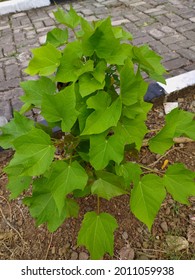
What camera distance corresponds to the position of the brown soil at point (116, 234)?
1874 millimetres

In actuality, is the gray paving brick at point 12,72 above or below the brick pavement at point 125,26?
below

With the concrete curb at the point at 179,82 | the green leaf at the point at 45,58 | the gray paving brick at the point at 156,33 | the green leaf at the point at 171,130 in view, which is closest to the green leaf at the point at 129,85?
the green leaf at the point at 171,130

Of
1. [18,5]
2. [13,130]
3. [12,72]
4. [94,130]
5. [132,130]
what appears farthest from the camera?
[18,5]

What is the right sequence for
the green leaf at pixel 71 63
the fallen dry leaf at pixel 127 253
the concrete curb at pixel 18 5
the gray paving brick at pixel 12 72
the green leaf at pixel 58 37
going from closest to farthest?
1. the green leaf at pixel 71 63
2. the green leaf at pixel 58 37
3. the fallen dry leaf at pixel 127 253
4. the gray paving brick at pixel 12 72
5. the concrete curb at pixel 18 5

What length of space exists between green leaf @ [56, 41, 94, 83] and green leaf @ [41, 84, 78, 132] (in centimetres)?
12

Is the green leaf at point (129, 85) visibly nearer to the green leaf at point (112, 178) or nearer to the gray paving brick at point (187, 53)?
the green leaf at point (112, 178)

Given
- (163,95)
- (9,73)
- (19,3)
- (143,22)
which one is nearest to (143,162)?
(163,95)

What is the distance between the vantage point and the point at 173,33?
3912 mm

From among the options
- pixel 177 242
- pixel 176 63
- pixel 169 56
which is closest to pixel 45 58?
pixel 177 242

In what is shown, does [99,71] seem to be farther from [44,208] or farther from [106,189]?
[44,208]

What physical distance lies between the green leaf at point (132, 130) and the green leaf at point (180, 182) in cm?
23

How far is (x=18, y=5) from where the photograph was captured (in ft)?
16.7

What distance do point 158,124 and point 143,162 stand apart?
1.46 ft

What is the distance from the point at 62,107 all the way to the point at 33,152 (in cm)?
21
